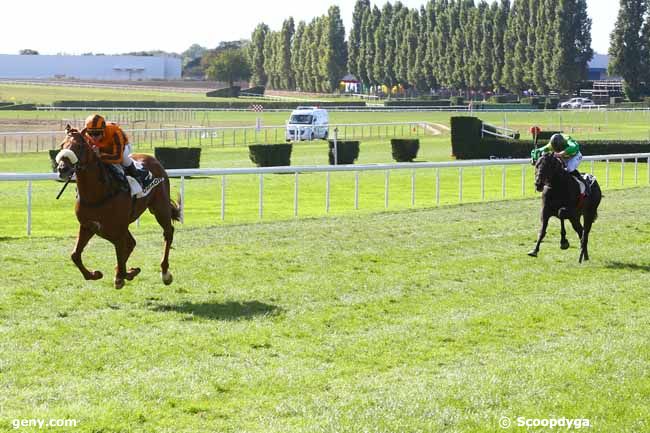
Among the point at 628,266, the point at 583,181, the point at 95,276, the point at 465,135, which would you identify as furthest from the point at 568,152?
the point at 465,135

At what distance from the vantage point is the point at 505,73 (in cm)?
7912

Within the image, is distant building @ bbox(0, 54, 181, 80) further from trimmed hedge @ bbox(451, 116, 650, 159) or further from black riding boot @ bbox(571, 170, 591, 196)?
black riding boot @ bbox(571, 170, 591, 196)

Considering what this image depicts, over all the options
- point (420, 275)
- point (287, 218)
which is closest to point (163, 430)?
point (420, 275)

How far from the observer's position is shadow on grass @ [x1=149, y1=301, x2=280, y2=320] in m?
8.48

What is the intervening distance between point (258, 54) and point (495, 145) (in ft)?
293

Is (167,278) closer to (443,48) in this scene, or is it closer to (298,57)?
(443,48)

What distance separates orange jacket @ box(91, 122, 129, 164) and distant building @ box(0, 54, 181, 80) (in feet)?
473

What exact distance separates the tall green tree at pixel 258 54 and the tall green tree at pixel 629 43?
54.5 m

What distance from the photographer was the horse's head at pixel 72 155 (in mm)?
8266

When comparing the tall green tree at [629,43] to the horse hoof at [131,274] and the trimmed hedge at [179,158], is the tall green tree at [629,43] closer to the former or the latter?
the trimmed hedge at [179,158]

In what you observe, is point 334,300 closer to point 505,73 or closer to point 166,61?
point 505,73

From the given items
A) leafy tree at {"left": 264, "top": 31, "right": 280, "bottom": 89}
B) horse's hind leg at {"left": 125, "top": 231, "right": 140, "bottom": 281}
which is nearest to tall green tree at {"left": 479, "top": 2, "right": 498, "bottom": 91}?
leafy tree at {"left": 264, "top": 31, "right": 280, "bottom": 89}

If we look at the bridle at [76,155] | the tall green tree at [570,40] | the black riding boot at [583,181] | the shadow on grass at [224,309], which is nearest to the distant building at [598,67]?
the tall green tree at [570,40]

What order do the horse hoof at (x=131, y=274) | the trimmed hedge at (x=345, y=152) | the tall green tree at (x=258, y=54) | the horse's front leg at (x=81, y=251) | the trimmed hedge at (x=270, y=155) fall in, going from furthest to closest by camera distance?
the tall green tree at (x=258, y=54) → the trimmed hedge at (x=345, y=152) → the trimmed hedge at (x=270, y=155) → the horse hoof at (x=131, y=274) → the horse's front leg at (x=81, y=251)
